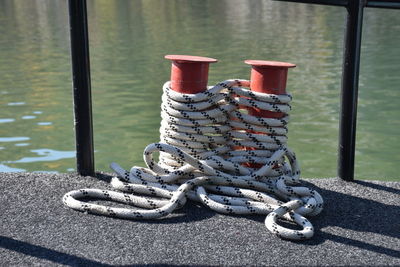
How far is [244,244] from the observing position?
2.92 metres

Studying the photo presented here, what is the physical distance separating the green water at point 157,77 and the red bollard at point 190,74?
10.2 feet

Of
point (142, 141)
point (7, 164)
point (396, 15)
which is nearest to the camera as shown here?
point (7, 164)

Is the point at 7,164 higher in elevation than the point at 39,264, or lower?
lower

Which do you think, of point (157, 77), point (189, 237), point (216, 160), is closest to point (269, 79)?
point (216, 160)

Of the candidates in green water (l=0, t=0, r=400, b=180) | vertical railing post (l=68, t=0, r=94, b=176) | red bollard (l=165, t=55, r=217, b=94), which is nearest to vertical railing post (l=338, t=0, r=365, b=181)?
red bollard (l=165, t=55, r=217, b=94)

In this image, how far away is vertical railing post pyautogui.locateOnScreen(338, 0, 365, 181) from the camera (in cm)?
360

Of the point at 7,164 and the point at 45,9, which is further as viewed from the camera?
the point at 45,9

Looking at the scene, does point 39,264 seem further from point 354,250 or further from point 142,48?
point 142,48

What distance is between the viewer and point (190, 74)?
11.8 feet

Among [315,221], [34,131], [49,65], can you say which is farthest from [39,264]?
[49,65]

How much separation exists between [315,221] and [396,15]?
72.2ft

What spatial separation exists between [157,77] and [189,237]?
27.9 feet

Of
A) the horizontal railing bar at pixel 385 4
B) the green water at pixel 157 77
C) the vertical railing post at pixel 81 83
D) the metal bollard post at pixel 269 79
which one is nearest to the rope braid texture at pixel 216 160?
the metal bollard post at pixel 269 79

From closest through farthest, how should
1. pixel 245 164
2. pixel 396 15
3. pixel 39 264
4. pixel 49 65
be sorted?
pixel 39 264 → pixel 245 164 → pixel 49 65 → pixel 396 15
